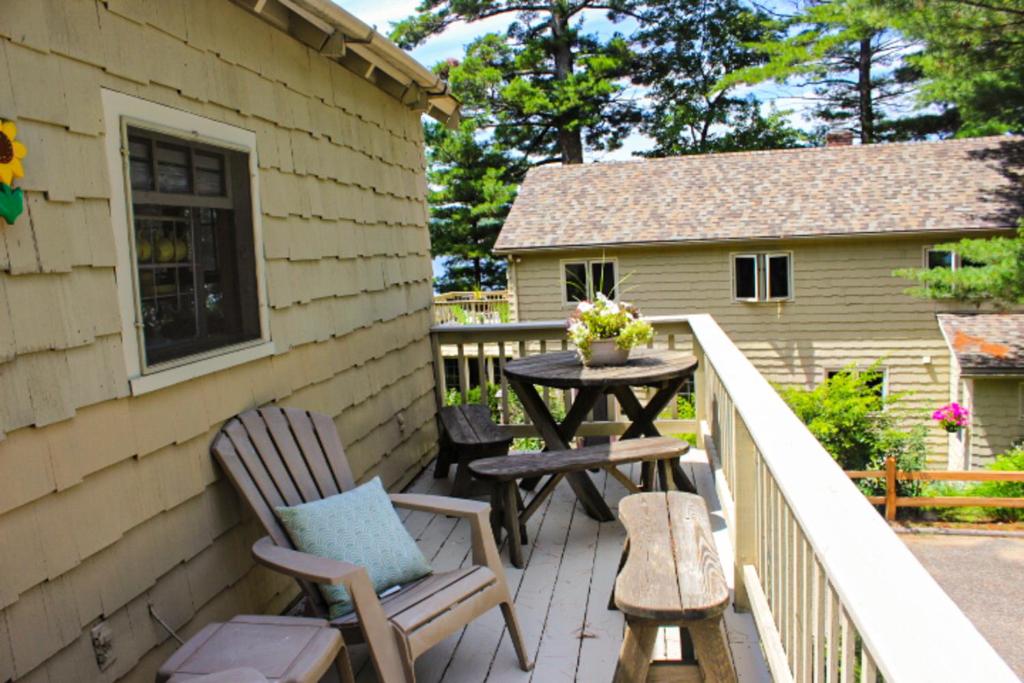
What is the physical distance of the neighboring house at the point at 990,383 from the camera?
487 inches

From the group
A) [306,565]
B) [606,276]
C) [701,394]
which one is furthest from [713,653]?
[606,276]

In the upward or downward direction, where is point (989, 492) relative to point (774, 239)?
downward

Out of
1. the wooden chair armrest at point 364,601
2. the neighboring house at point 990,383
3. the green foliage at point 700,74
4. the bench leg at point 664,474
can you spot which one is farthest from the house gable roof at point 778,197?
the wooden chair armrest at point 364,601

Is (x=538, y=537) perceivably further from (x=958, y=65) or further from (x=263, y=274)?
(x=958, y=65)

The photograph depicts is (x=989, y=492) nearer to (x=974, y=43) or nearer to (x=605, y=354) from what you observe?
Result: (x=974, y=43)

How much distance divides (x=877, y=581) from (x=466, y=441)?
11.4 ft

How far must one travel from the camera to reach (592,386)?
4.43 meters

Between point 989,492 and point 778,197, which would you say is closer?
point 989,492

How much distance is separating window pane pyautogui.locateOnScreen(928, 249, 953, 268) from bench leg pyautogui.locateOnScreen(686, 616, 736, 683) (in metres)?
13.8

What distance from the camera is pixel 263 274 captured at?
3.46m

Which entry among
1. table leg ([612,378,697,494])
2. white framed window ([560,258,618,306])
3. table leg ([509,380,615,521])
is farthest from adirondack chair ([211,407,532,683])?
white framed window ([560,258,618,306])

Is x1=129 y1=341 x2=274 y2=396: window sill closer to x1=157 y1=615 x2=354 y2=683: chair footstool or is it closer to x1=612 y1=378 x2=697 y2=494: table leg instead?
x1=157 y1=615 x2=354 y2=683: chair footstool

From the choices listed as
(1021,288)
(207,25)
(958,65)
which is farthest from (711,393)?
(958,65)

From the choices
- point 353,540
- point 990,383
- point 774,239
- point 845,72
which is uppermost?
point 845,72
